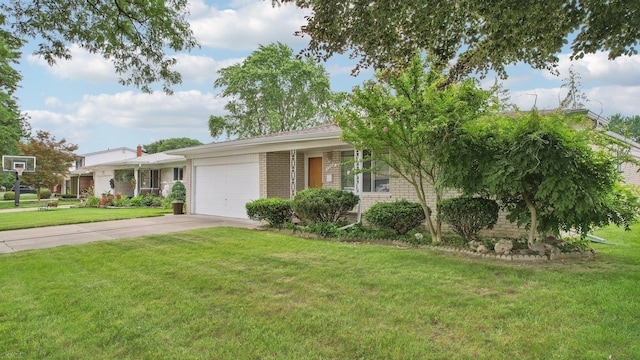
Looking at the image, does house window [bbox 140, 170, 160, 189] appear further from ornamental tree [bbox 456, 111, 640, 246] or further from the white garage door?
ornamental tree [bbox 456, 111, 640, 246]

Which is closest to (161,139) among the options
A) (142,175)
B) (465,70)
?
(142,175)

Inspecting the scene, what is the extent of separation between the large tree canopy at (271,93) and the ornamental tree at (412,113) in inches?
1085

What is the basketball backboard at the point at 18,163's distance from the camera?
27859mm

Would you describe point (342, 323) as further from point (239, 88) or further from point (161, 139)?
point (161, 139)

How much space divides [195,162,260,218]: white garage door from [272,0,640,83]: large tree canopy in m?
8.18

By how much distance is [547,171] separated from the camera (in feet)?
19.8

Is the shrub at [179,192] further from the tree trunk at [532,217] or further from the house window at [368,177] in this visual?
the tree trunk at [532,217]

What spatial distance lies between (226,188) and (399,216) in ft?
27.0

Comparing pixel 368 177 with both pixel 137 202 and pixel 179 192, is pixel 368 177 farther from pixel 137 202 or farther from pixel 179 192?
pixel 137 202

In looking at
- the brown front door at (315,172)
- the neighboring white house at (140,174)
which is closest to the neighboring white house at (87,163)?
the neighboring white house at (140,174)

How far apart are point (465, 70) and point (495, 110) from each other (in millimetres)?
1066

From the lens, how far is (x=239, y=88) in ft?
116

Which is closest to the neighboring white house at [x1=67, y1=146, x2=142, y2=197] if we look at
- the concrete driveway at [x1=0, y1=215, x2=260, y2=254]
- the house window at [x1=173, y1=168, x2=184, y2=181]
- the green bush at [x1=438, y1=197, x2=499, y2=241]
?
the house window at [x1=173, y1=168, x2=184, y2=181]

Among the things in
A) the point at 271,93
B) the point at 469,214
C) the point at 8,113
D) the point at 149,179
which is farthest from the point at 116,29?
the point at 271,93
